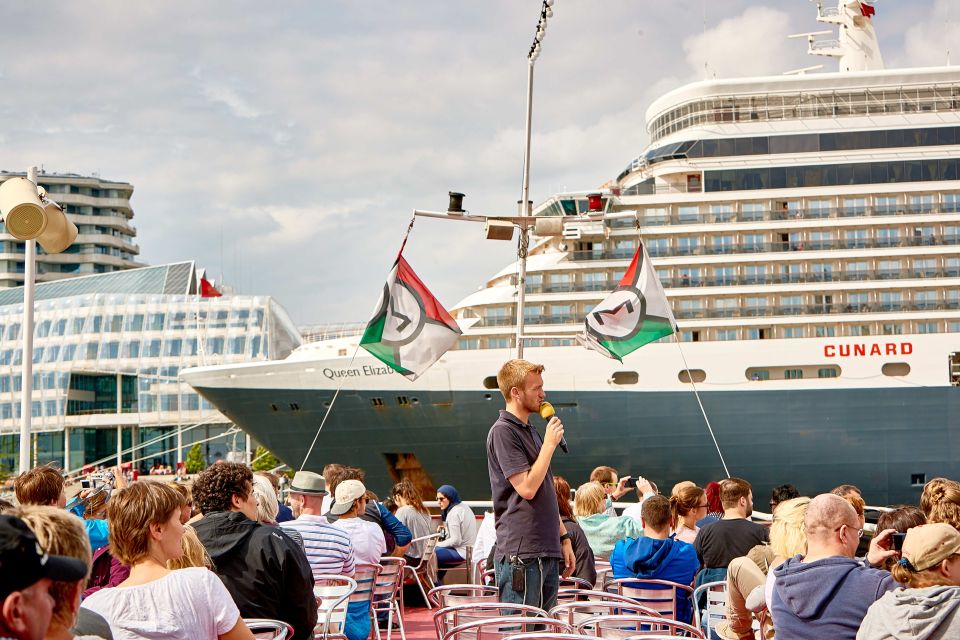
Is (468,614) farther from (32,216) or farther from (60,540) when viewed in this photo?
(32,216)

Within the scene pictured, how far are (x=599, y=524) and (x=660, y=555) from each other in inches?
59.9

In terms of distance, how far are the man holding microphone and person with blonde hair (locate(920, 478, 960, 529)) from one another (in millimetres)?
1929

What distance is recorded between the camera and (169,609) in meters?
3.42

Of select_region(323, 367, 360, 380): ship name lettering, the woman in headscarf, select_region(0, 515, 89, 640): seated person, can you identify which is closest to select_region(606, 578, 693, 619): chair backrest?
the woman in headscarf

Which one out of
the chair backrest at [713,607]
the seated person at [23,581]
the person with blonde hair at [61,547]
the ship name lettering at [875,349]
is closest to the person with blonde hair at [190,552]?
the person with blonde hair at [61,547]

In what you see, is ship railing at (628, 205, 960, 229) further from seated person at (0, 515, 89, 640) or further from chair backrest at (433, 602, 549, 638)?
seated person at (0, 515, 89, 640)

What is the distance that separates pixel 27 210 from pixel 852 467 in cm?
1991

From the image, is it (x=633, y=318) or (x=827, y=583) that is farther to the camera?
(x=633, y=318)

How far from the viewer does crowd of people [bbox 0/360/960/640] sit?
7.82 feet

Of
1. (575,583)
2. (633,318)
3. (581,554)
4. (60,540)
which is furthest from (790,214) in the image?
(60,540)

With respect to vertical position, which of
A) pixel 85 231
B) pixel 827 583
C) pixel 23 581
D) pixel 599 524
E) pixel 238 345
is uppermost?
pixel 85 231

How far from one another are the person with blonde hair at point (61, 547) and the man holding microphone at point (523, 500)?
108 inches

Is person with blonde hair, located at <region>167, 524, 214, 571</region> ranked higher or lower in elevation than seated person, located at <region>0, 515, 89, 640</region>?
lower

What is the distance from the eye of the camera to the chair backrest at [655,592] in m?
5.72
